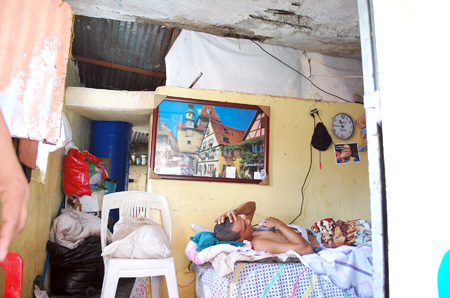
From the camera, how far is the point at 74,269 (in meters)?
3.39

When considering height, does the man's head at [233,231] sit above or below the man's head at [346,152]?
below

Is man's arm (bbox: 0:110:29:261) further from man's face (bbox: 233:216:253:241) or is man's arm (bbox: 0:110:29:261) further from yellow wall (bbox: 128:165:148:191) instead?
yellow wall (bbox: 128:165:148:191)

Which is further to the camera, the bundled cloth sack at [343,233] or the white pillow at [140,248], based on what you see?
the bundled cloth sack at [343,233]

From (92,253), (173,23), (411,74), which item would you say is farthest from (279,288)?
(173,23)

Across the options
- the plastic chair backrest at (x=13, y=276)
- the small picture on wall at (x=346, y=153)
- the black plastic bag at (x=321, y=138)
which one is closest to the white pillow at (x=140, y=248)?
the plastic chair backrest at (x=13, y=276)

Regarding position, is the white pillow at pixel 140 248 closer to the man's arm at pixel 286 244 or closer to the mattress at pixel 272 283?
the mattress at pixel 272 283

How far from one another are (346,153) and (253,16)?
184cm

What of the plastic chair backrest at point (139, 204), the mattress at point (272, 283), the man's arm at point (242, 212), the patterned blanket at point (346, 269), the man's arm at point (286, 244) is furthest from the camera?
the man's arm at point (242, 212)

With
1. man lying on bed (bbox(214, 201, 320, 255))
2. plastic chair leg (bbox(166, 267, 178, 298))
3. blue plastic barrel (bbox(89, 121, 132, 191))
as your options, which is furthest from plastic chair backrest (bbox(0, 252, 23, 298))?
blue plastic barrel (bbox(89, 121, 132, 191))

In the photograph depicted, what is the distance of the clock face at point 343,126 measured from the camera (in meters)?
3.79

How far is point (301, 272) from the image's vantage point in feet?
7.61

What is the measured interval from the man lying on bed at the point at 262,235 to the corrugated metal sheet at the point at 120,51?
2262 millimetres

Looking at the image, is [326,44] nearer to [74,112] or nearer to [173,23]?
[173,23]

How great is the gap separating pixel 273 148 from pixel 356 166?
3.35 ft
